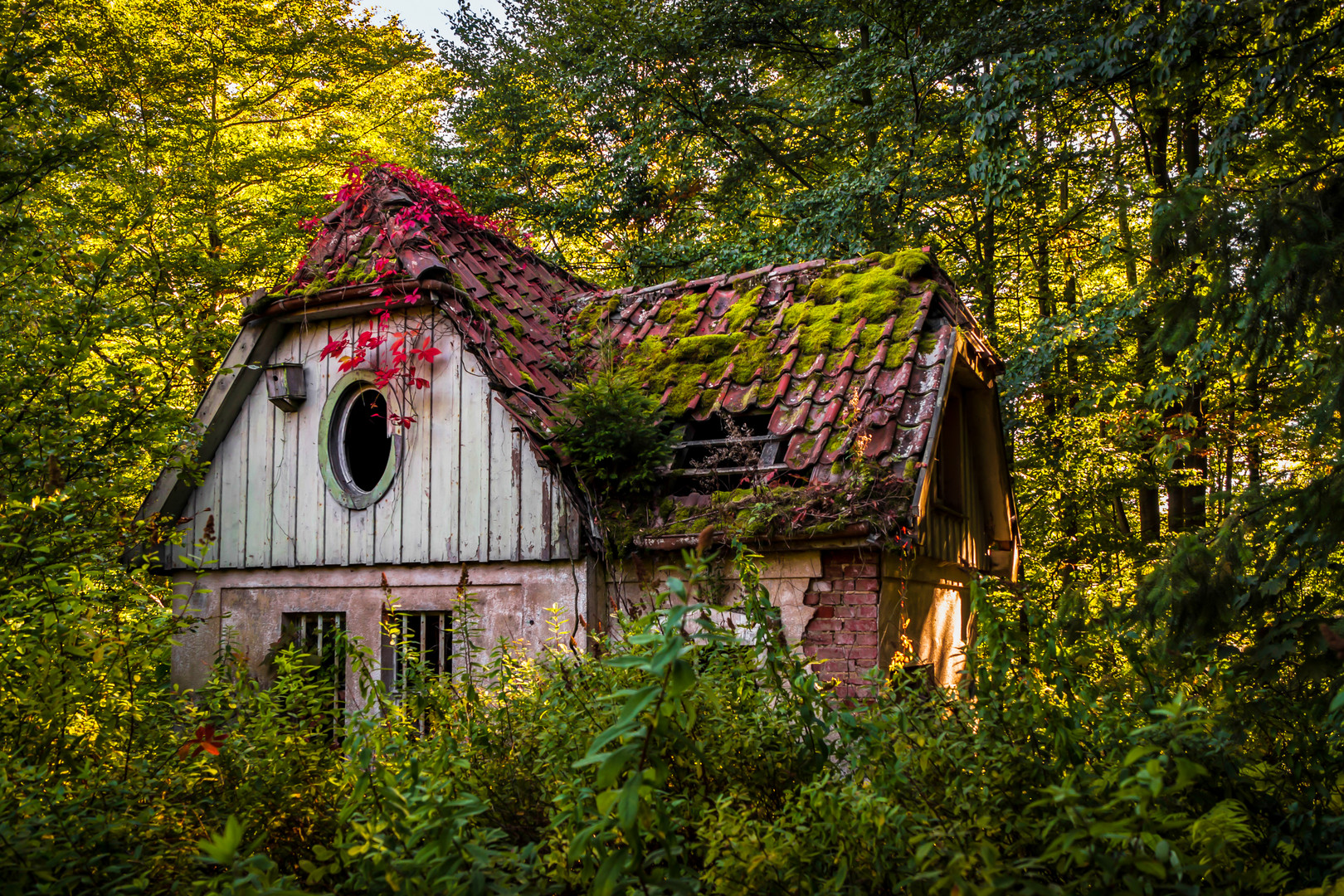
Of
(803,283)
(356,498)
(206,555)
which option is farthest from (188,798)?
(803,283)

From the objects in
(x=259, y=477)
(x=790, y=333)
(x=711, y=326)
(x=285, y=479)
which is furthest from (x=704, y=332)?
(x=259, y=477)

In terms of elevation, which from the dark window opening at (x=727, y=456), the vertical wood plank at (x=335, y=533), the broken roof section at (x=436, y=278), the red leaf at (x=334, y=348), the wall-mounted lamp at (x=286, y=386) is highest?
the broken roof section at (x=436, y=278)

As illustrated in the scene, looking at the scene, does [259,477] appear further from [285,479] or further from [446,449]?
[446,449]

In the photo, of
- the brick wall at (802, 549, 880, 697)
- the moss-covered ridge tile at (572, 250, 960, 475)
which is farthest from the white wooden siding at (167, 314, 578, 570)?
the brick wall at (802, 549, 880, 697)

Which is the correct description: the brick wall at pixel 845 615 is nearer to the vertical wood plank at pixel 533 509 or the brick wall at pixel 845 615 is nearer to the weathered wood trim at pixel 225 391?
the vertical wood plank at pixel 533 509

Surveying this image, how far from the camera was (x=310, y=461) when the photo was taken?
8141 mm

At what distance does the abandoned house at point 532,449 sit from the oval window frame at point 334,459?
0.07 ft

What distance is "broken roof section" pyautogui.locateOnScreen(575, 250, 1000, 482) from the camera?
6.69m

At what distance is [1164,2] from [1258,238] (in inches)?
160

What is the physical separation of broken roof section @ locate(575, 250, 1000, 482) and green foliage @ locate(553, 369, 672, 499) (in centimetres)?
65

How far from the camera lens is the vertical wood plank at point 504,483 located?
23.0ft

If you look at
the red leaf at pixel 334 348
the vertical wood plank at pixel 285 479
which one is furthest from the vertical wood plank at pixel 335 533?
the red leaf at pixel 334 348

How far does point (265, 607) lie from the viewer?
26.8ft

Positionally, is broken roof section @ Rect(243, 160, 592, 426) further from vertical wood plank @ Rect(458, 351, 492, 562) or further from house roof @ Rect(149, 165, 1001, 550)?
vertical wood plank @ Rect(458, 351, 492, 562)
